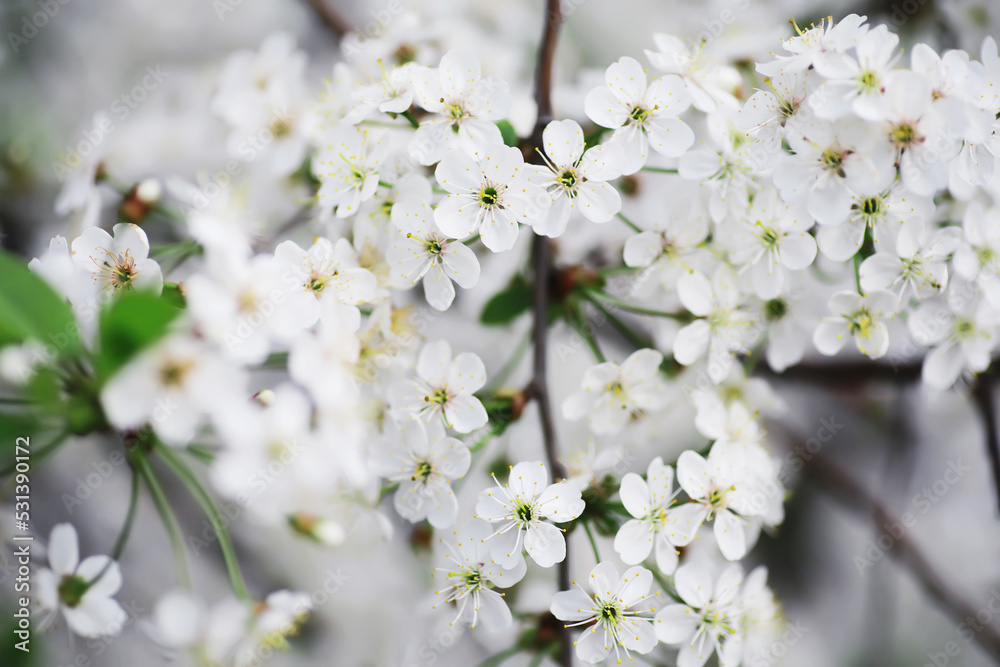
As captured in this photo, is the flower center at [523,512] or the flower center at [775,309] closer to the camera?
the flower center at [523,512]

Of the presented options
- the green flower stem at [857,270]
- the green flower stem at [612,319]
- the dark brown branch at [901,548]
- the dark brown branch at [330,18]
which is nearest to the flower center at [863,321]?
the green flower stem at [857,270]

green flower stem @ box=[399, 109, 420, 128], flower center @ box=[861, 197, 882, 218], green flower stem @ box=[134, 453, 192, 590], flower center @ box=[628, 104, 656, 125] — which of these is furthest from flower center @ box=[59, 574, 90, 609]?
flower center @ box=[861, 197, 882, 218]

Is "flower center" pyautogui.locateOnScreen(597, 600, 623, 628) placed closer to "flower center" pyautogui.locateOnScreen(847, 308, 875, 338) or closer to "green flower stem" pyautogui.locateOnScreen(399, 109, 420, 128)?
"flower center" pyautogui.locateOnScreen(847, 308, 875, 338)

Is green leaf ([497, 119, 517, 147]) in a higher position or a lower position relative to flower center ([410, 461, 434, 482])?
higher

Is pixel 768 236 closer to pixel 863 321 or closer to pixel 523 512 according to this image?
pixel 863 321

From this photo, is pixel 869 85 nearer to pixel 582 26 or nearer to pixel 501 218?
pixel 501 218

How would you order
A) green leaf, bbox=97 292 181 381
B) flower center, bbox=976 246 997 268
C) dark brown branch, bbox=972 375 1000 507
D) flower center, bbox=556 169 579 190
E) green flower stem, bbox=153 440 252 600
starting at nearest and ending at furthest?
1. green leaf, bbox=97 292 181 381
2. green flower stem, bbox=153 440 252 600
3. flower center, bbox=556 169 579 190
4. flower center, bbox=976 246 997 268
5. dark brown branch, bbox=972 375 1000 507

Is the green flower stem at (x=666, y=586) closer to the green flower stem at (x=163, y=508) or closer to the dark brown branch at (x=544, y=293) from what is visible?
the dark brown branch at (x=544, y=293)
